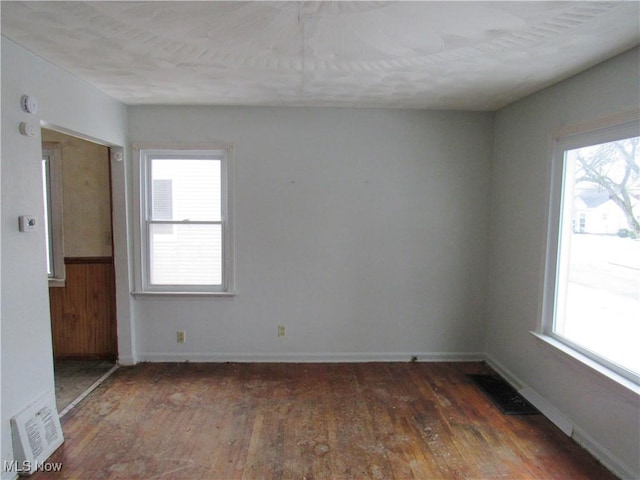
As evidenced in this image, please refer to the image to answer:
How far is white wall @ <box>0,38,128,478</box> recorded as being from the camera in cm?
192

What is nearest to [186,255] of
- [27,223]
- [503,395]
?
[27,223]

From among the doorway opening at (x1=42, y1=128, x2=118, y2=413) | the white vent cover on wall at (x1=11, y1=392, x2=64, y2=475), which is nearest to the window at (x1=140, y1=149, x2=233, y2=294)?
the doorway opening at (x1=42, y1=128, x2=118, y2=413)

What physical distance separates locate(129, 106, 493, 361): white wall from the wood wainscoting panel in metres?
0.35

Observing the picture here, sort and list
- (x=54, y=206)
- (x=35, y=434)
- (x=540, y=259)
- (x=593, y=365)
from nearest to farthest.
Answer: (x=35, y=434), (x=593, y=365), (x=540, y=259), (x=54, y=206)

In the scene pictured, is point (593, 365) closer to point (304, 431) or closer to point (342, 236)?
point (304, 431)

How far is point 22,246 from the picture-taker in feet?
6.66

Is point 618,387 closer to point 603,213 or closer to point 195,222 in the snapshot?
point 603,213

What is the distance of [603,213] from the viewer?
230cm

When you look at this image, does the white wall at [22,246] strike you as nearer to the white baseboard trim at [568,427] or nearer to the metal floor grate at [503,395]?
the metal floor grate at [503,395]

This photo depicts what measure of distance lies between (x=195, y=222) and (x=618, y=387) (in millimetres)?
3409

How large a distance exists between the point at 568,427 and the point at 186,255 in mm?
3413

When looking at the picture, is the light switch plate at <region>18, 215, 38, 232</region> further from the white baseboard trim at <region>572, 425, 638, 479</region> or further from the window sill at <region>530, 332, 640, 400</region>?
the white baseboard trim at <region>572, 425, 638, 479</region>

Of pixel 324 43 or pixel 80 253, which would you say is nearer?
pixel 324 43

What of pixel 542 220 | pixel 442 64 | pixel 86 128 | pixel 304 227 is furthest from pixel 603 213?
pixel 86 128
